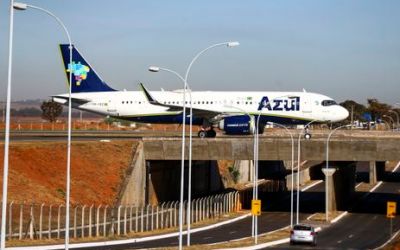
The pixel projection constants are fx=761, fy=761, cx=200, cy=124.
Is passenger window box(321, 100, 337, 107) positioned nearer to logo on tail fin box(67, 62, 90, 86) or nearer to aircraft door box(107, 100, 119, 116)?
aircraft door box(107, 100, 119, 116)

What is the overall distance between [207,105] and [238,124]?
534 cm

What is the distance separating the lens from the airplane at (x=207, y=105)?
78.8m

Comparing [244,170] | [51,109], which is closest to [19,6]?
[244,170]

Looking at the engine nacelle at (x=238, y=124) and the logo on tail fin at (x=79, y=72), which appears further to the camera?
the logo on tail fin at (x=79, y=72)

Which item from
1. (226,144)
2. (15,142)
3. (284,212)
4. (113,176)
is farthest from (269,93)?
(15,142)

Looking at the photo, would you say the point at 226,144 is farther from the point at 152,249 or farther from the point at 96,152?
the point at 152,249

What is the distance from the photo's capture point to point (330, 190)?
7938cm

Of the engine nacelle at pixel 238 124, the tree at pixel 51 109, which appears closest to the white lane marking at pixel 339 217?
the engine nacelle at pixel 238 124

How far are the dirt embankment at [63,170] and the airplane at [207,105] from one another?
489 cm

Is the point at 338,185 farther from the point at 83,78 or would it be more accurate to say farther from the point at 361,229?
the point at 83,78

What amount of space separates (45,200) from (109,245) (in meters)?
15.5

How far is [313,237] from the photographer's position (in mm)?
52719

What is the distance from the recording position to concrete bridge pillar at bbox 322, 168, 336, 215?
247ft

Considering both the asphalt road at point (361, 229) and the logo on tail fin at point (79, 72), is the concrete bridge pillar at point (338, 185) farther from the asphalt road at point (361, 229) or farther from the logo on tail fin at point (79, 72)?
the logo on tail fin at point (79, 72)
